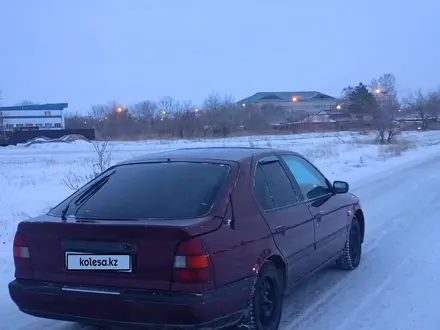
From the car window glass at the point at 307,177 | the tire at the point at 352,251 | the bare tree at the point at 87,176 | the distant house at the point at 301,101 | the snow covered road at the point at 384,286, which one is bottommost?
the snow covered road at the point at 384,286

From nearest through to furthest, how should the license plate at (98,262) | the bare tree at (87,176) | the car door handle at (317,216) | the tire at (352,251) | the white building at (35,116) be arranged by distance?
the license plate at (98,262), the car door handle at (317,216), the tire at (352,251), the bare tree at (87,176), the white building at (35,116)

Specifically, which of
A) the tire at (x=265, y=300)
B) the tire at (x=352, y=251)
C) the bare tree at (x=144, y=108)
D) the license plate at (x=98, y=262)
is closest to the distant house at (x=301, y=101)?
the bare tree at (x=144, y=108)

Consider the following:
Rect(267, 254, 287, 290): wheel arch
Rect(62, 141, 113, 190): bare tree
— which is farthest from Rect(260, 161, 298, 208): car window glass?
Rect(62, 141, 113, 190): bare tree

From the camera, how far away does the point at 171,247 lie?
142 inches

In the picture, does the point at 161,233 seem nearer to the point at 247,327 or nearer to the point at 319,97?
the point at 247,327

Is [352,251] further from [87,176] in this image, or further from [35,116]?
[35,116]

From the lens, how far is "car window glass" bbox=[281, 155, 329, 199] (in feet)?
17.7

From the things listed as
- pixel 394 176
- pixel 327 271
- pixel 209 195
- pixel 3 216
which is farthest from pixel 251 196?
pixel 394 176

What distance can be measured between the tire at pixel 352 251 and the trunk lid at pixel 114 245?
2.93m

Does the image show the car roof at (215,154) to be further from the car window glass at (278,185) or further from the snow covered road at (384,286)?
the snow covered road at (384,286)

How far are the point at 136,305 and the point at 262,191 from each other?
1.46 meters

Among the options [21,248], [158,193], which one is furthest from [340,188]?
[21,248]

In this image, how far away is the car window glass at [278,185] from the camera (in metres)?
4.74

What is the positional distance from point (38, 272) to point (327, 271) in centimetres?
360
